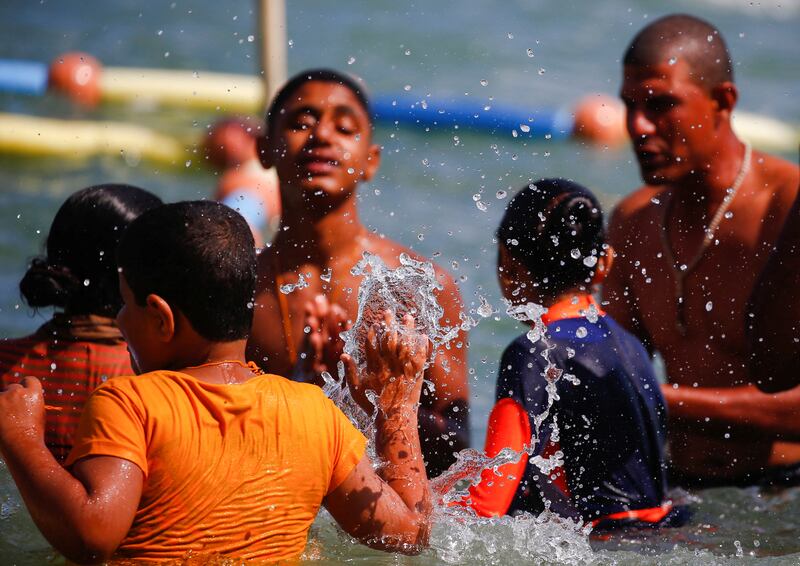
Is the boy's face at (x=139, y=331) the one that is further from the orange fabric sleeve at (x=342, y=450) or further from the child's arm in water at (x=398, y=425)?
the child's arm in water at (x=398, y=425)

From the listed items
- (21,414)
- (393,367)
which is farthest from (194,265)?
(393,367)

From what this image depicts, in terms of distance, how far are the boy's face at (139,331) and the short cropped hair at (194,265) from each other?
0.09 feet

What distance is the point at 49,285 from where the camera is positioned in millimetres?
3809

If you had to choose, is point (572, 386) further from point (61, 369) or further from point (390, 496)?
point (61, 369)

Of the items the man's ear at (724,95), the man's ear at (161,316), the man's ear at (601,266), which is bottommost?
the man's ear at (601,266)

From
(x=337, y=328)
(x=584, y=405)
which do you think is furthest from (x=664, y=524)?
(x=337, y=328)

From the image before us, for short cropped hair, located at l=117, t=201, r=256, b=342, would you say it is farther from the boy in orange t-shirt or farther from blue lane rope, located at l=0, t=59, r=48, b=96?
blue lane rope, located at l=0, t=59, r=48, b=96

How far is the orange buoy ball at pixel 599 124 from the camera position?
38.8 feet

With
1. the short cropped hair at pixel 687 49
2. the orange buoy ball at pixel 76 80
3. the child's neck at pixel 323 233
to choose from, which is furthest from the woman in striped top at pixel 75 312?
the orange buoy ball at pixel 76 80

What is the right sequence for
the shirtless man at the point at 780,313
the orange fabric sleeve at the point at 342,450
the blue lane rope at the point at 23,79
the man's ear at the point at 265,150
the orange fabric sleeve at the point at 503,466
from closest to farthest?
the orange fabric sleeve at the point at 342,450 → the orange fabric sleeve at the point at 503,466 → the shirtless man at the point at 780,313 → the man's ear at the point at 265,150 → the blue lane rope at the point at 23,79

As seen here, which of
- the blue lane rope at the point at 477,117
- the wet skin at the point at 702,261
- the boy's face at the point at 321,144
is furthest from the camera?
the blue lane rope at the point at 477,117

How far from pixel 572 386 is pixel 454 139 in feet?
27.7

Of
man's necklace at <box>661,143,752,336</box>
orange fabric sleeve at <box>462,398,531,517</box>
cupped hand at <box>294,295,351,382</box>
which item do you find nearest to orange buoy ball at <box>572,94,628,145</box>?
man's necklace at <box>661,143,752,336</box>

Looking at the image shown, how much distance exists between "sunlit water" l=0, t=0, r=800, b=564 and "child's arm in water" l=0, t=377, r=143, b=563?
2.35ft
